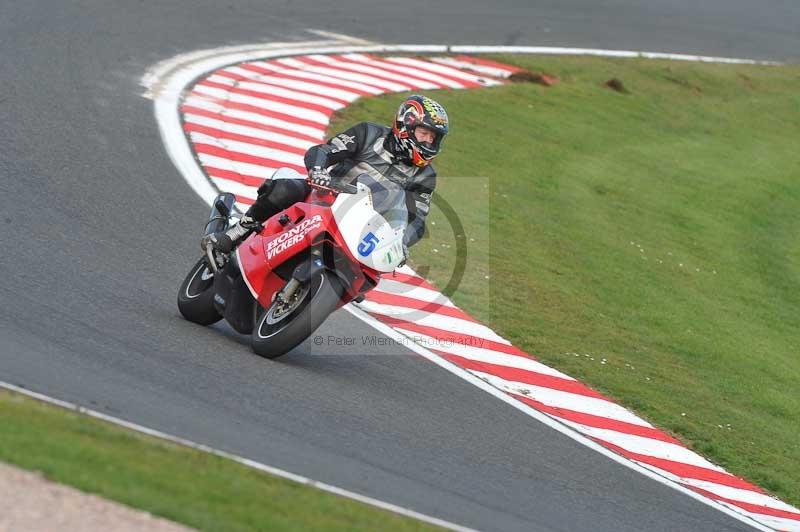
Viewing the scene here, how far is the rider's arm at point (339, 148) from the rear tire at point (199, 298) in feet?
3.82

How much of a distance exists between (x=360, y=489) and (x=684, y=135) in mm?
16247

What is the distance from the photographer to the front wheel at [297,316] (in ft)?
25.8

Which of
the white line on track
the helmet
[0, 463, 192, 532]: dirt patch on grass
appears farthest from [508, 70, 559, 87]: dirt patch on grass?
[0, 463, 192, 532]: dirt patch on grass

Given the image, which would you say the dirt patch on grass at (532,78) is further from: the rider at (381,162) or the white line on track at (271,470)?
the white line on track at (271,470)

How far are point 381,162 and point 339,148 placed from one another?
310 mm

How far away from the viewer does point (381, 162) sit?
28.2ft

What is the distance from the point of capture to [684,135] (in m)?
21.4

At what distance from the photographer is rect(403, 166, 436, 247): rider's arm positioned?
854cm

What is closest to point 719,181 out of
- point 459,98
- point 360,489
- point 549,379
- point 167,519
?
point 459,98

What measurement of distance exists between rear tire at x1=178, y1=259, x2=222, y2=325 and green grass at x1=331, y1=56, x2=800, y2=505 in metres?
2.94

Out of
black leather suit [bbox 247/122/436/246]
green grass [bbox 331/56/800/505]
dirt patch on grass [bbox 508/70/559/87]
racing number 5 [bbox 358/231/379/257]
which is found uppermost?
black leather suit [bbox 247/122/436/246]

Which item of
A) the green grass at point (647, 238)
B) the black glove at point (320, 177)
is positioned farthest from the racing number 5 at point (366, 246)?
the green grass at point (647, 238)

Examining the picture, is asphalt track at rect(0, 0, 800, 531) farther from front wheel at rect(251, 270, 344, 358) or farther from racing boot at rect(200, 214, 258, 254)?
racing boot at rect(200, 214, 258, 254)

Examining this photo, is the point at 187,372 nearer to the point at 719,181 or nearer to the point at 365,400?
the point at 365,400
